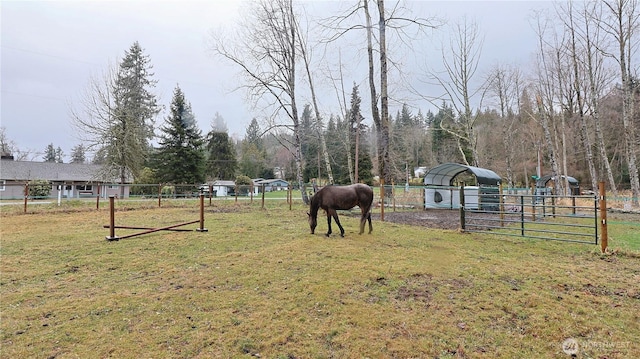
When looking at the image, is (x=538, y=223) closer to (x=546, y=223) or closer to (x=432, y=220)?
(x=546, y=223)

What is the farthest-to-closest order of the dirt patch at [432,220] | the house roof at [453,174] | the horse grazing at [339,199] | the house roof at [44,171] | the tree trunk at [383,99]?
the house roof at [44,171] → the tree trunk at [383,99] → the house roof at [453,174] → the dirt patch at [432,220] → the horse grazing at [339,199]

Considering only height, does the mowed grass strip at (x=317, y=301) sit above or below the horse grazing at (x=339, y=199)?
below

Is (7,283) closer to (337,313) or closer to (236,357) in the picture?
(236,357)

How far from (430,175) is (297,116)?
8.14 meters

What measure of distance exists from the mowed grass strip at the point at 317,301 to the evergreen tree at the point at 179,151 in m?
23.0

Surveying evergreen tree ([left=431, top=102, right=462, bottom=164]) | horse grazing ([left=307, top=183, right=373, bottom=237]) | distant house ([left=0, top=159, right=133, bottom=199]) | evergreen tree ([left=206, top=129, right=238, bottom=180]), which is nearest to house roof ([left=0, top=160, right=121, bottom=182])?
distant house ([left=0, top=159, right=133, bottom=199])

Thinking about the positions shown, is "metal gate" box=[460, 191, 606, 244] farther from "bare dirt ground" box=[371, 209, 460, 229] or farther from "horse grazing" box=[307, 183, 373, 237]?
"horse grazing" box=[307, 183, 373, 237]

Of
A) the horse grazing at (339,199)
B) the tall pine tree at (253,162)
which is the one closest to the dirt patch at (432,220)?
the horse grazing at (339,199)

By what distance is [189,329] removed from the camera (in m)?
2.86

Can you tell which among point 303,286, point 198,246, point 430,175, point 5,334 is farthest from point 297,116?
point 5,334

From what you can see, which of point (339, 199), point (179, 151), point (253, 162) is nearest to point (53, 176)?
point (179, 151)

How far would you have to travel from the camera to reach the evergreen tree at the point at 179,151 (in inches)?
1097

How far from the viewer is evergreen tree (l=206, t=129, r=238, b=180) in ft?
126

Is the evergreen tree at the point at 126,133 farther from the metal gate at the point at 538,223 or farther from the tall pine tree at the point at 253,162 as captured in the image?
the metal gate at the point at 538,223
